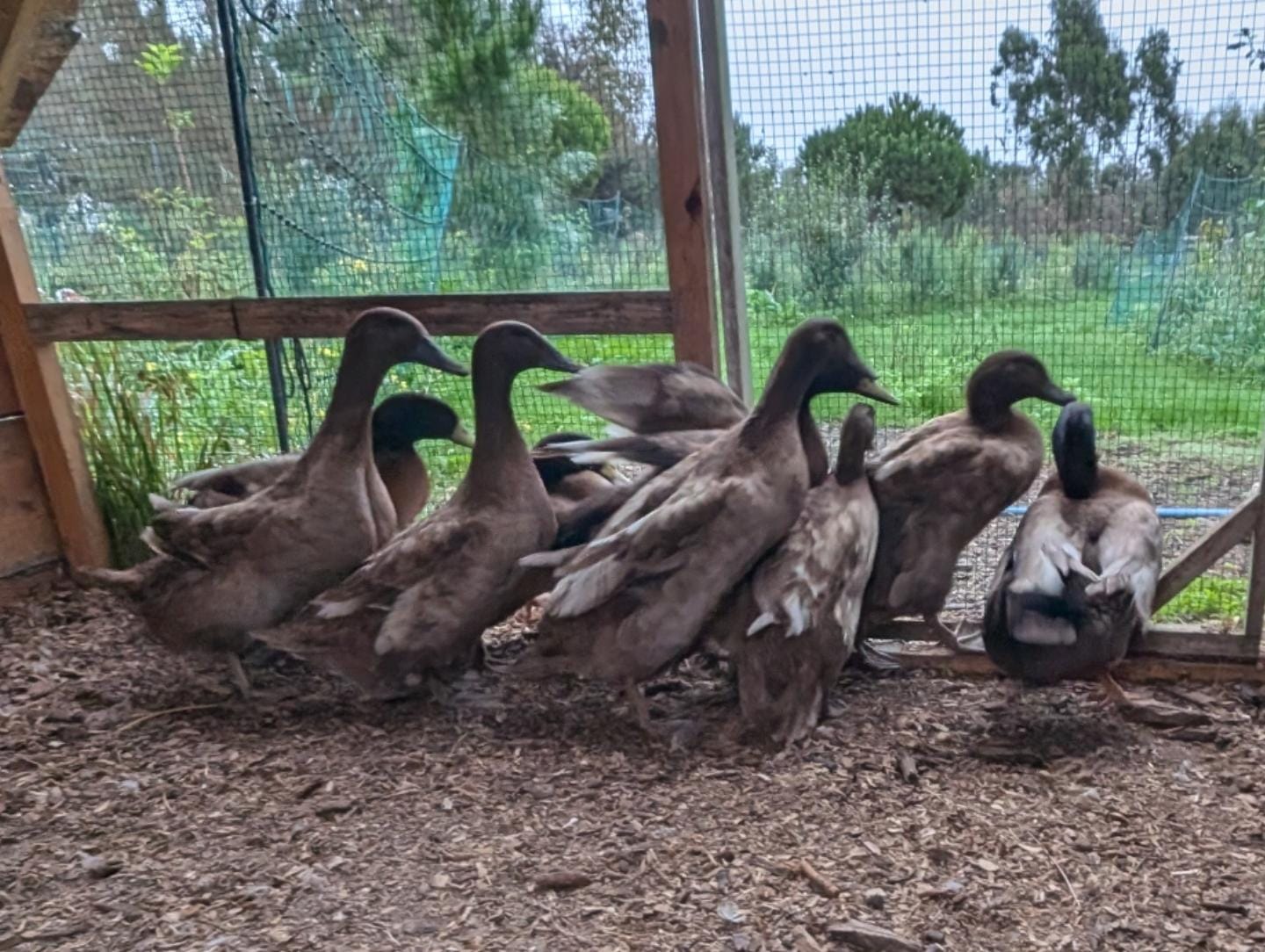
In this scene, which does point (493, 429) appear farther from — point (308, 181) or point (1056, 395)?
point (1056, 395)

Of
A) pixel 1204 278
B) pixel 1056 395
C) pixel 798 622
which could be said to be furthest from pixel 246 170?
pixel 1204 278

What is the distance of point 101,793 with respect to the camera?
2836 mm

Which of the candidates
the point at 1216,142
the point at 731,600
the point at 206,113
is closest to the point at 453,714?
the point at 731,600

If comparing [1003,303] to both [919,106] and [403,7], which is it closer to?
[919,106]

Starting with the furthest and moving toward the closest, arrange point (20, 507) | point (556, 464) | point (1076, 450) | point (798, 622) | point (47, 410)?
point (20, 507) < point (47, 410) < point (556, 464) < point (1076, 450) < point (798, 622)

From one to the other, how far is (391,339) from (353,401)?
0.24 metres

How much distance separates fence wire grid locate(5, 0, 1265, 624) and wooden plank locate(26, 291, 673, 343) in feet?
0.43

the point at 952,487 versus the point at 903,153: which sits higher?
the point at 903,153


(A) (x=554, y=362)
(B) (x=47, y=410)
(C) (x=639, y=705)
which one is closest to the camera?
(C) (x=639, y=705)

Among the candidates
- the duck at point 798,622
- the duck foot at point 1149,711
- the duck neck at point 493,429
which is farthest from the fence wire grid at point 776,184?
the duck at point 798,622

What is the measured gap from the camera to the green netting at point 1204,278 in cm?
291

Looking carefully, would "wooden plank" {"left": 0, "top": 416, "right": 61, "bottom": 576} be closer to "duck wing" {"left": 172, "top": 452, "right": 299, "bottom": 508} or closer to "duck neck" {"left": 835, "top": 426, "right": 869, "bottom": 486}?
"duck wing" {"left": 172, "top": 452, "right": 299, "bottom": 508}

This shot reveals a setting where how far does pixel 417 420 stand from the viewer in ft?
12.4

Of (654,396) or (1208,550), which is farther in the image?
(654,396)
